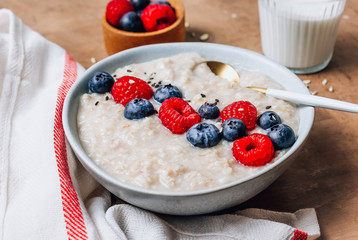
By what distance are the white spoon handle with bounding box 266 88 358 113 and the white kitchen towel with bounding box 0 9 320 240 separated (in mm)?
313

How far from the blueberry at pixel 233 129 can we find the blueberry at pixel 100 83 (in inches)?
17.4

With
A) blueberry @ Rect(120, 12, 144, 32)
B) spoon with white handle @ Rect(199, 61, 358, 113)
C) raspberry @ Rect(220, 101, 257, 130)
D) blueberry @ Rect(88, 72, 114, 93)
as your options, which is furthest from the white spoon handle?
blueberry @ Rect(120, 12, 144, 32)

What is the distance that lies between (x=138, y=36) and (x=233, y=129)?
0.78m

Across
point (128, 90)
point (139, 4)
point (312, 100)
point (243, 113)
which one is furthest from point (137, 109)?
point (139, 4)

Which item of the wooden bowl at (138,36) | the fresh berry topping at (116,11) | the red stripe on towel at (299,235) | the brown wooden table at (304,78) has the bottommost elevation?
the brown wooden table at (304,78)

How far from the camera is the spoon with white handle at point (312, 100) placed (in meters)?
1.39

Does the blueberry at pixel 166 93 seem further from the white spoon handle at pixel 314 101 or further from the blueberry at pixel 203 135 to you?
the white spoon handle at pixel 314 101

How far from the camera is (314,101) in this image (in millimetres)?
1417

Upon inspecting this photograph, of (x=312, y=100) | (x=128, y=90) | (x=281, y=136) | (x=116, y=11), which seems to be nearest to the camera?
(x=281, y=136)

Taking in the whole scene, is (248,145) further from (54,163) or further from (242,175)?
Answer: (54,163)

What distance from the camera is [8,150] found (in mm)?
1496

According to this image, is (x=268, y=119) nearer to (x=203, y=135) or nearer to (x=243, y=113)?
(x=243, y=113)

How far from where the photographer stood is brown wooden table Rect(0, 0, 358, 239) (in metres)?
1.42

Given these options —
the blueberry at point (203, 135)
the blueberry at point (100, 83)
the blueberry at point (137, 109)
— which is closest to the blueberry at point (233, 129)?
the blueberry at point (203, 135)
